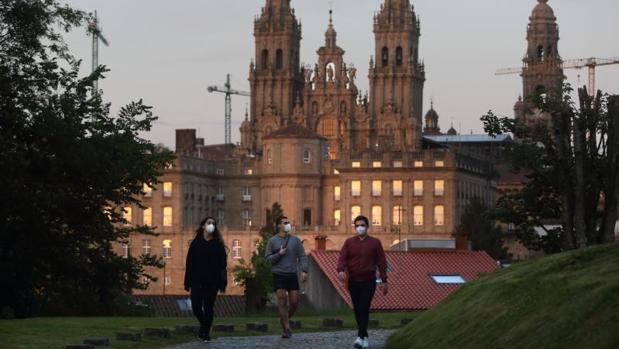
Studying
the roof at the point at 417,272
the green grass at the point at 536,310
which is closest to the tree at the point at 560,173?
the roof at the point at 417,272

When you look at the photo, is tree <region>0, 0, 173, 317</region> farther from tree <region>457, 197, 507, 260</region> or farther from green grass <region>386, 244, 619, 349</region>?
tree <region>457, 197, 507, 260</region>

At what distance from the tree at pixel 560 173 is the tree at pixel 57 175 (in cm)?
1256

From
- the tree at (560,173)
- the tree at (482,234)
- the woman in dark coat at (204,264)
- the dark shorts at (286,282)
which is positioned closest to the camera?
the woman in dark coat at (204,264)

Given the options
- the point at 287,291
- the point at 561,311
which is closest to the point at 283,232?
the point at 287,291

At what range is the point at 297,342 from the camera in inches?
1363

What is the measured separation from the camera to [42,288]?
Answer: 59281 mm

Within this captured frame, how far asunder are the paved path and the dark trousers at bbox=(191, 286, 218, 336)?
0.34 meters

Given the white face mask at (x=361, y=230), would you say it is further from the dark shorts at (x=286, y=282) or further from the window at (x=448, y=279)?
the window at (x=448, y=279)

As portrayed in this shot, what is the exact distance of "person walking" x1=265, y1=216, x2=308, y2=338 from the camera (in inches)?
1439

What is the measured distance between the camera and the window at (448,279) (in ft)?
240

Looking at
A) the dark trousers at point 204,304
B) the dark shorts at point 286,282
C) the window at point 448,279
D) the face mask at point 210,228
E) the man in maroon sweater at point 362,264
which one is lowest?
the window at point 448,279

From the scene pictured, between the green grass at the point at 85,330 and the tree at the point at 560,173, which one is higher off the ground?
the tree at the point at 560,173

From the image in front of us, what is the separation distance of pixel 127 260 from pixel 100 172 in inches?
180

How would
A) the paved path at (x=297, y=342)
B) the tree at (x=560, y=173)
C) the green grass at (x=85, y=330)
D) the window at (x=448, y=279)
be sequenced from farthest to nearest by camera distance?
1. the window at (x=448, y=279)
2. the tree at (x=560, y=173)
3. the paved path at (x=297, y=342)
4. the green grass at (x=85, y=330)
